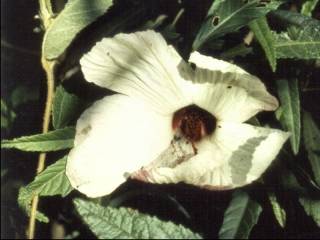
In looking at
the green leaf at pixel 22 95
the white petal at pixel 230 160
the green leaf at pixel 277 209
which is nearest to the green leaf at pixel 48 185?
the white petal at pixel 230 160

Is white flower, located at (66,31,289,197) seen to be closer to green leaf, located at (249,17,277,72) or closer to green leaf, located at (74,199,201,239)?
green leaf, located at (249,17,277,72)

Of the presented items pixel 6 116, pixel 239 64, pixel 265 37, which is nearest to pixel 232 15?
pixel 265 37

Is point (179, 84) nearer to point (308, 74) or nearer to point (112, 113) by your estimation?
point (112, 113)

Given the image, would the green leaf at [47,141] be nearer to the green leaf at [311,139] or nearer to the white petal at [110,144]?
the white petal at [110,144]

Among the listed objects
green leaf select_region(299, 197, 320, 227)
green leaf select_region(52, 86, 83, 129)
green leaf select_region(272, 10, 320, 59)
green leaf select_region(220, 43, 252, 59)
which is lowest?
green leaf select_region(299, 197, 320, 227)

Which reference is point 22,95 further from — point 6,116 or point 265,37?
point 265,37

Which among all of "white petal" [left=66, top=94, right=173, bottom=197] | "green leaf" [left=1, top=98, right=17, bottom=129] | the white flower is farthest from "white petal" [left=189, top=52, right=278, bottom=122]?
"green leaf" [left=1, top=98, right=17, bottom=129]

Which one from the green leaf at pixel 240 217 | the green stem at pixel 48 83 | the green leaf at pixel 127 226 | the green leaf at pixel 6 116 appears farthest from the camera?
the green leaf at pixel 6 116
